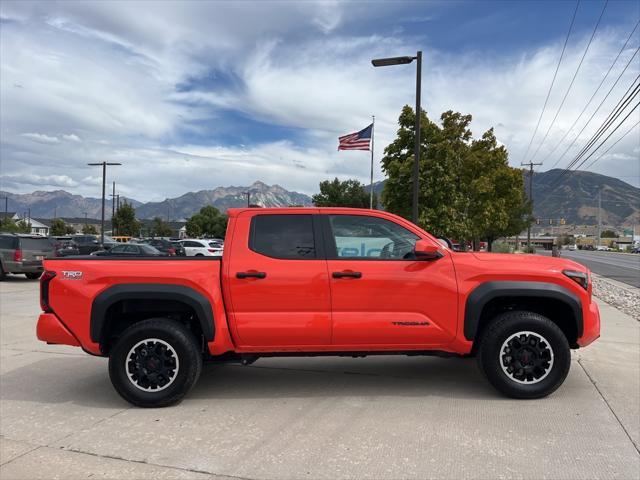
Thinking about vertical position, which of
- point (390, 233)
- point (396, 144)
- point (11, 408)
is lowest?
point (11, 408)

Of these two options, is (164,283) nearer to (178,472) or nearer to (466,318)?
(178,472)

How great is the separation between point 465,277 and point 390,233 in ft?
2.54

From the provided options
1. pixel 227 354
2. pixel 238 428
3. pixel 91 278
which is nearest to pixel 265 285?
pixel 227 354

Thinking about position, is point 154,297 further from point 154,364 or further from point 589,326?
point 589,326

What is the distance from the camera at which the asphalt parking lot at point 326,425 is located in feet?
11.0

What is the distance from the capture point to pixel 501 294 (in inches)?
176

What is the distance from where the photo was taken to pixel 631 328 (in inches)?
330

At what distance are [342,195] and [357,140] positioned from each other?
54.4m

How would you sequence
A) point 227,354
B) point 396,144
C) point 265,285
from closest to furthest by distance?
point 265,285
point 227,354
point 396,144

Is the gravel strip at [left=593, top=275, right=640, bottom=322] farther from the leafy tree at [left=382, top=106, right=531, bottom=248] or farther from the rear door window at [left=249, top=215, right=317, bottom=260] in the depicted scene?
the rear door window at [left=249, top=215, right=317, bottom=260]

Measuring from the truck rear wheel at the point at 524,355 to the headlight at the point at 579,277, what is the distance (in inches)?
17.8

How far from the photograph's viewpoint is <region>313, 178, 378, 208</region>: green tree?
75.4 metres

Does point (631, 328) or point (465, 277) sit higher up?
point (465, 277)

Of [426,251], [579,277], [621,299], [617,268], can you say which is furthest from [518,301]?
[617,268]
